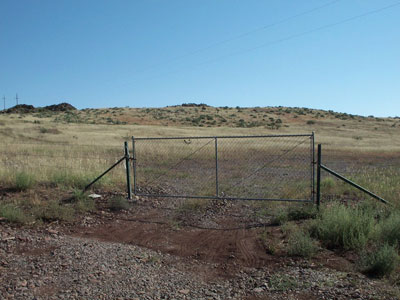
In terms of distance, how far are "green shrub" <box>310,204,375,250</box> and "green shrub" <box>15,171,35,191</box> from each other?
26.2 ft

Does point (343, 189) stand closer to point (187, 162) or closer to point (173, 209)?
point (173, 209)

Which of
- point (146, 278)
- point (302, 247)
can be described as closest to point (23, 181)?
point (146, 278)

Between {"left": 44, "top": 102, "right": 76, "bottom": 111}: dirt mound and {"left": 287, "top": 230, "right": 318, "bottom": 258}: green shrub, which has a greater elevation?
{"left": 44, "top": 102, "right": 76, "bottom": 111}: dirt mound

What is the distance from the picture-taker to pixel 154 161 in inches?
726

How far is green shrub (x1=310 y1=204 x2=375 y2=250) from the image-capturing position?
6.28 meters

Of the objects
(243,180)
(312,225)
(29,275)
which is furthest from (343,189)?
(29,275)

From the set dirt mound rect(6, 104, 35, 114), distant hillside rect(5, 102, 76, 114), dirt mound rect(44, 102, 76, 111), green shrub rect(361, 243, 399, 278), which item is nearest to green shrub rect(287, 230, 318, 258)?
green shrub rect(361, 243, 399, 278)

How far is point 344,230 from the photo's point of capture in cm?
651

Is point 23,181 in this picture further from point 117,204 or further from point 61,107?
point 61,107

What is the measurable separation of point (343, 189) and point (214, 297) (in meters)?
7.52

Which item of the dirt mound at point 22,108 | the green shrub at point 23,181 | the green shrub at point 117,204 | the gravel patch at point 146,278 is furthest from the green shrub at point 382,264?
the dirt mound at point 22,108

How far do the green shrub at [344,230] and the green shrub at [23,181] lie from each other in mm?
7991

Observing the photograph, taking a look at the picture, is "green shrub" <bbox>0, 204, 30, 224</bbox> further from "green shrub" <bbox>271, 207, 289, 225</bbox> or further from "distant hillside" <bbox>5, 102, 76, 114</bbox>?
"distant hillside" <bbox>5, 102, 76, 114</bbox>

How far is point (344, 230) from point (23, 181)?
8.63 meters
